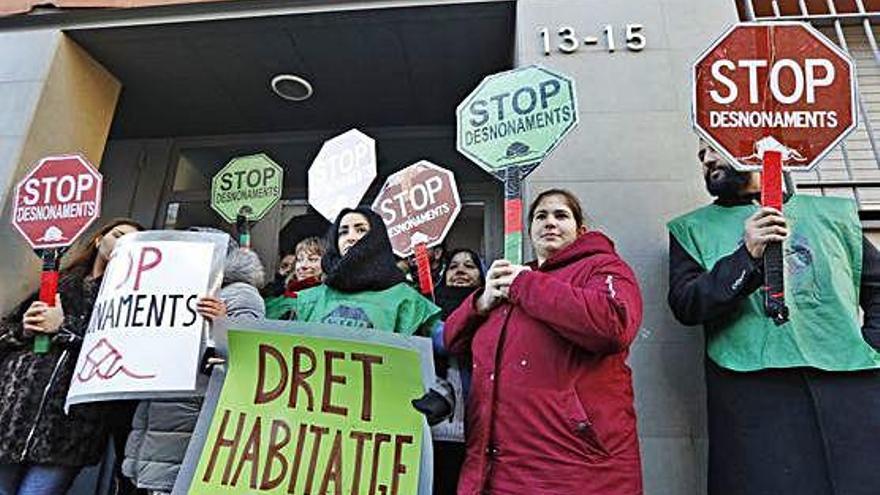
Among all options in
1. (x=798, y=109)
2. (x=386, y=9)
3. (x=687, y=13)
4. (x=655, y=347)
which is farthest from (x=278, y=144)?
(x=798, y=109)

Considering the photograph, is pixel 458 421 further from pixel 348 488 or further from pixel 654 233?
pixel 654 233

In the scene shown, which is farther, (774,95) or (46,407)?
(46,407)

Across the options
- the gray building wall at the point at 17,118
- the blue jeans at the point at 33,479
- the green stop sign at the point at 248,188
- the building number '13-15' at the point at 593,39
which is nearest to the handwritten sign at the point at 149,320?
the blue jeans at the point at 33,479

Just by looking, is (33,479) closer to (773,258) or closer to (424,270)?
(424,270)

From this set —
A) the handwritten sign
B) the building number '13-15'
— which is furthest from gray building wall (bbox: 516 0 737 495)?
the handwritten sign

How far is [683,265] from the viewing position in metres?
2.28

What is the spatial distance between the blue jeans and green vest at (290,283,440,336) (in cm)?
103

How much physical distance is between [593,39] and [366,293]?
6.06 feet

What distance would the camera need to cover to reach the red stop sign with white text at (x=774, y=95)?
6.34 ft

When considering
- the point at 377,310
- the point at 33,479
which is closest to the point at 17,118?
the point at 33,479

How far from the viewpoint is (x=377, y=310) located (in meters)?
2.14

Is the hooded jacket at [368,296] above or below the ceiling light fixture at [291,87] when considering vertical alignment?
below

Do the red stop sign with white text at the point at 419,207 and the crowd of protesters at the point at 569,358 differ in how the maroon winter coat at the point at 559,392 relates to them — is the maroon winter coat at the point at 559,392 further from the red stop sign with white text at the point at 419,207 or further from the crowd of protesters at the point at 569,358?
the red stop sign with white text at the point at 419,207

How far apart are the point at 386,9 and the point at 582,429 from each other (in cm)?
270
